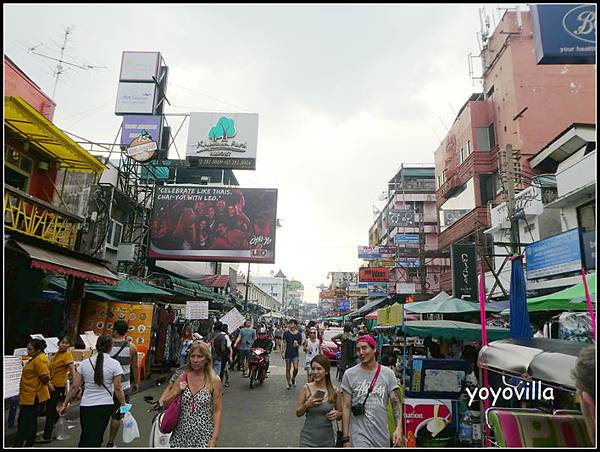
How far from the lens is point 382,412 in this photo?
3.89 m

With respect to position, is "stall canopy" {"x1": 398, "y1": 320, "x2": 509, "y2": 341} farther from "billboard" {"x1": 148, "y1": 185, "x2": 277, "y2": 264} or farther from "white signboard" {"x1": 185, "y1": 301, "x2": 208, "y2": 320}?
"billboard" {"x1": 148, "y1": 185, "x2": 277, "y2": 264}

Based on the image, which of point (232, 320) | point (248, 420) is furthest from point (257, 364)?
point (248, 420)

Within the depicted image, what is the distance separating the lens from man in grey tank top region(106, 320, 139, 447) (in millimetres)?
5410

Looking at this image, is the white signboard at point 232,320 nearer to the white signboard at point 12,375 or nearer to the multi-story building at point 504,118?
the white signboard at point 12,375

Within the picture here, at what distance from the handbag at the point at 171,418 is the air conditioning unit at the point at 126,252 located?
16.3 meters

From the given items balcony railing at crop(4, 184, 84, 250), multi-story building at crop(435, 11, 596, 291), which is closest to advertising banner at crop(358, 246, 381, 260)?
multi-story building at crop(435, 11, 596, 291)

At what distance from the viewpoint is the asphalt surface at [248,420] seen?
6230 mm

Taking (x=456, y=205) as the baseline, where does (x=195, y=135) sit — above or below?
above

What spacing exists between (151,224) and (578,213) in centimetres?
1938

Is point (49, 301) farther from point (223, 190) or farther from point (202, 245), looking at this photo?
point (223, 190)

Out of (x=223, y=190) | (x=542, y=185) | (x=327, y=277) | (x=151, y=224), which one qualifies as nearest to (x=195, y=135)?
(x=223, y=190)

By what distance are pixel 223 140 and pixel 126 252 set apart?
1053 cm
